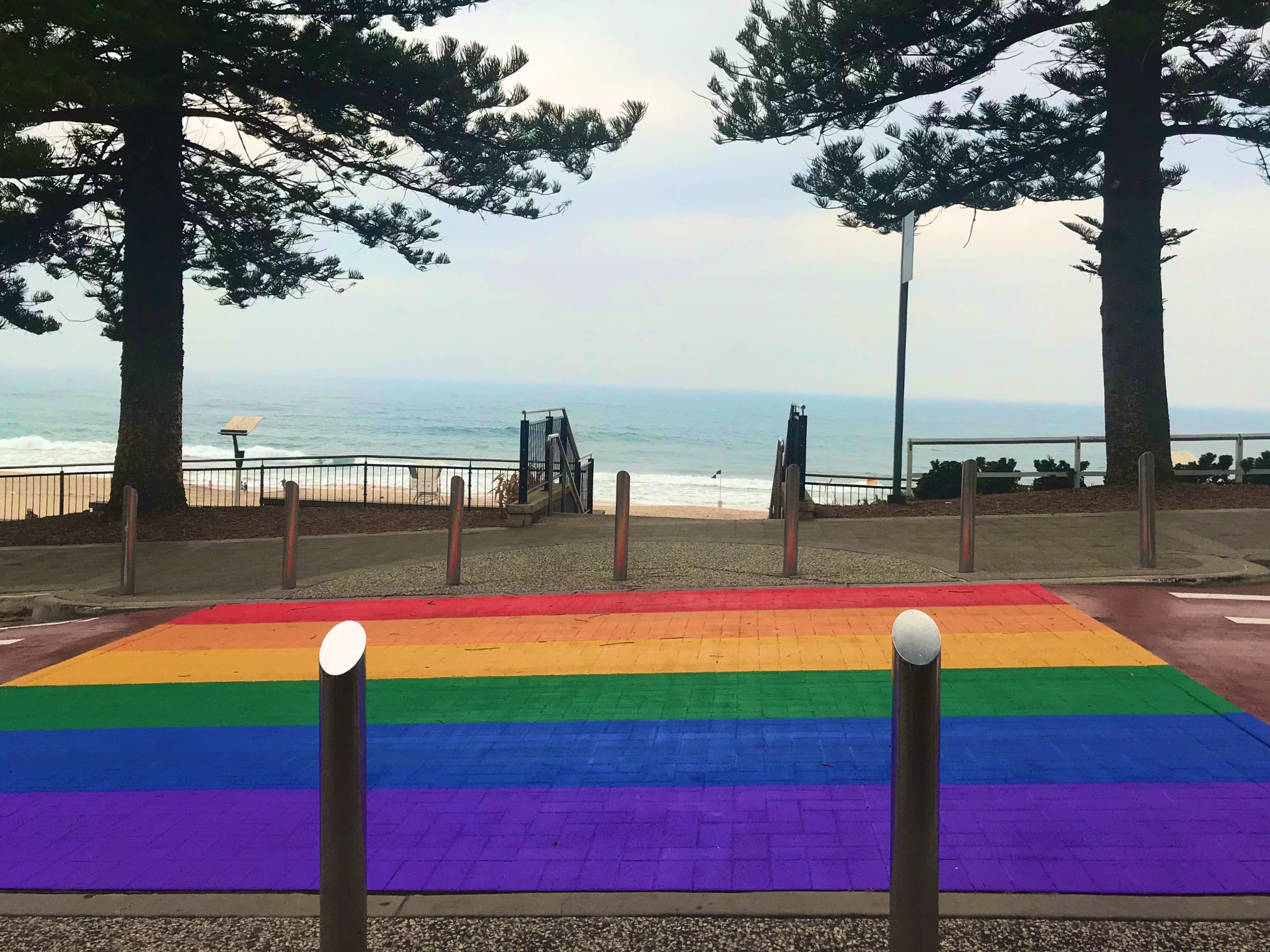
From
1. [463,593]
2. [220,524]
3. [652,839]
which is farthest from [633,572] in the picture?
[220,524]

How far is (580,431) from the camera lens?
95.8 metres

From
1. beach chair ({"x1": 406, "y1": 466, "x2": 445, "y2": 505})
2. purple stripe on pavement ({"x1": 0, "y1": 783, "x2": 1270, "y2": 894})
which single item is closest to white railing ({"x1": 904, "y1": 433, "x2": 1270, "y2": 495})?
beach chair ({"x1": 406, "y1": 466, "x2": 445, "y2": 505})

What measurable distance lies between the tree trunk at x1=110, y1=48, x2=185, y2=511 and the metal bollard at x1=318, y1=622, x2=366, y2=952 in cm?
1594

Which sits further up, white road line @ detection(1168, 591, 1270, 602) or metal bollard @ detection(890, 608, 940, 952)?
metal bollard @ detection(890, 608, 940, 952)

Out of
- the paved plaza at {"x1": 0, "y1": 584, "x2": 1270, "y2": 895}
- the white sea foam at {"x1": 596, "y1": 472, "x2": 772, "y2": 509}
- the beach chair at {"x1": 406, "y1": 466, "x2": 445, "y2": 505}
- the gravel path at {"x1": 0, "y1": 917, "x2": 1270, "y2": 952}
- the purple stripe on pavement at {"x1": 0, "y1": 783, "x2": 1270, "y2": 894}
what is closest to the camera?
the gravel path at {"x1": 0, "y1": 917, "x2": 1270, "y2": 952}

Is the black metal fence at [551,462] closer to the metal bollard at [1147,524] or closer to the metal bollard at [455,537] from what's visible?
the metal bollard at [455,537]

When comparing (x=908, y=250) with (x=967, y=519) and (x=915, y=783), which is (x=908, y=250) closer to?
(x=967, y=519)

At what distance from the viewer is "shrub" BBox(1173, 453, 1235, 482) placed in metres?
18.8

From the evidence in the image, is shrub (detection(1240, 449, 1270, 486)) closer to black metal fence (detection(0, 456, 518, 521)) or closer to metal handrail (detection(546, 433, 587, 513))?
metal handrail (detection(546, 433, 587, 513))

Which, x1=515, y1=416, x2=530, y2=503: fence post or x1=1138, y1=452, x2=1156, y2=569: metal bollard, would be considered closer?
x1=1138, y1=452, x2=1156, y2=569: metal bollard

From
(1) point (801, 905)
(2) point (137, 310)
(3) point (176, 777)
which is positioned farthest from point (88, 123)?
(1) point (801, 905)

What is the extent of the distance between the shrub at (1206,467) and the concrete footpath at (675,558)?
445cm

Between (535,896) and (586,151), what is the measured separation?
18574 millimetres

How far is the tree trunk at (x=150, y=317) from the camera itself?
17.8 metres
